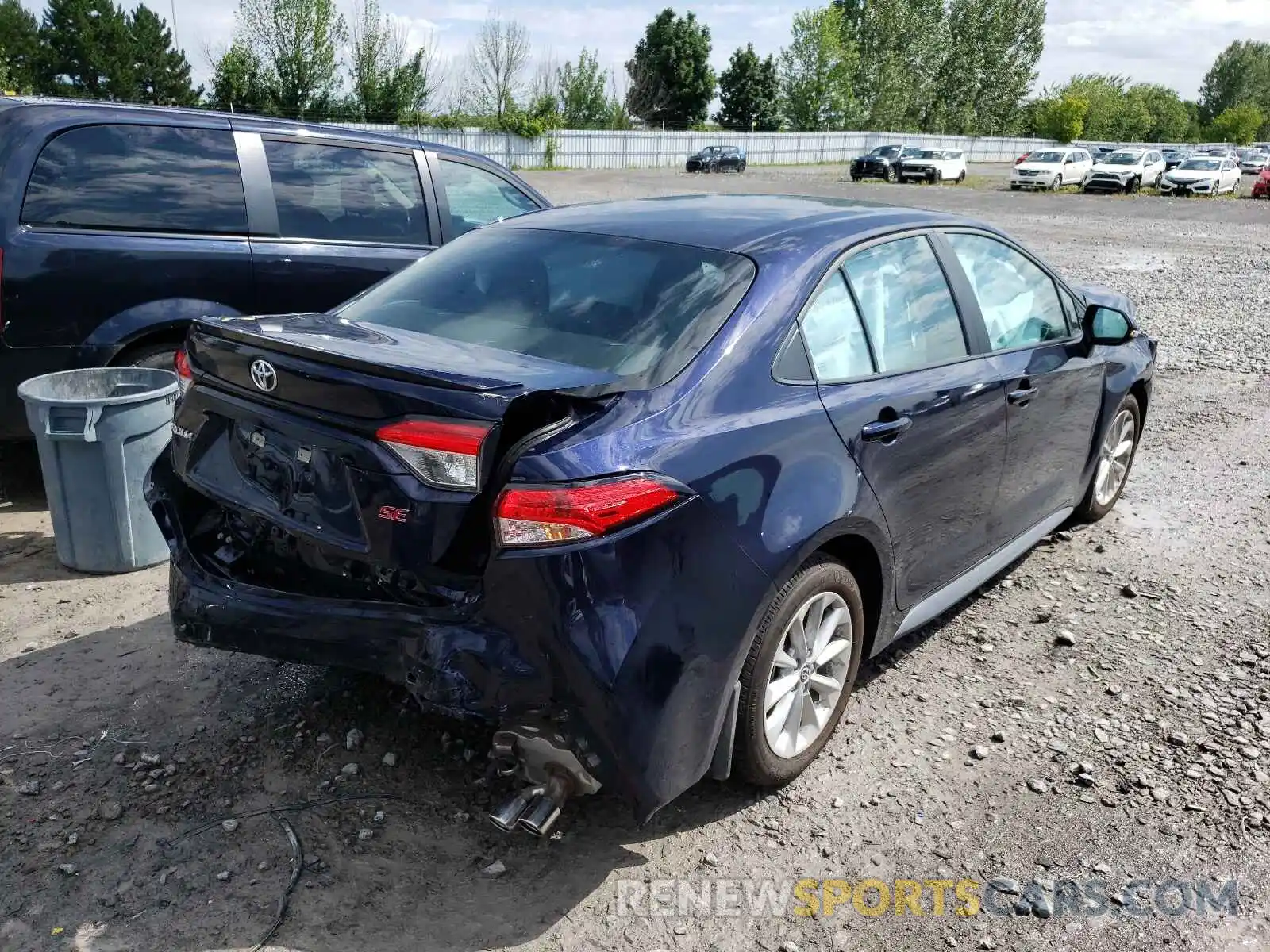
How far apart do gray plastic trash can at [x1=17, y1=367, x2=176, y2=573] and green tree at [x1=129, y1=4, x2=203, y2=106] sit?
2711 inches

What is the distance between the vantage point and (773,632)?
9.30 ft

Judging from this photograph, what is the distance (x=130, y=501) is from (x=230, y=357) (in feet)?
6.33

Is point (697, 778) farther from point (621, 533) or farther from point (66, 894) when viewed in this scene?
point (66, 894)

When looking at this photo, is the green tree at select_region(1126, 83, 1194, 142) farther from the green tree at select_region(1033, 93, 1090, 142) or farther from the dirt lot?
the dirt lot

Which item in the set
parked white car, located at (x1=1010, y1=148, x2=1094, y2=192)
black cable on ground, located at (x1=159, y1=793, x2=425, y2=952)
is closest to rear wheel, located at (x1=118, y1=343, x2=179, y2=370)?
black cable on ground, located at (x1=159, y1=793, x2=425, y2=952)

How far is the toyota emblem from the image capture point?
280 centimetres

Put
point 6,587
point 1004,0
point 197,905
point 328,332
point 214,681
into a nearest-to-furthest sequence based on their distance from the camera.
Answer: point 197,905, point 328,332, point 214,681, point 6,587, point 1004,0

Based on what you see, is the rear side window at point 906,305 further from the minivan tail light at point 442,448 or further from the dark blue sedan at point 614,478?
the minivan tail light at point 442,448

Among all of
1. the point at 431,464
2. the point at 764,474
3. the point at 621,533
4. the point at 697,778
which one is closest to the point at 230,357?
the point at 431,464

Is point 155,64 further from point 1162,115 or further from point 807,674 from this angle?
point 1162,115

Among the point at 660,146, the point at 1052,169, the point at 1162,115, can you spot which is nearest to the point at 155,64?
the point at 660,146

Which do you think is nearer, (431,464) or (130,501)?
(431,464)

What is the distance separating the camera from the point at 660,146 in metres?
57.9

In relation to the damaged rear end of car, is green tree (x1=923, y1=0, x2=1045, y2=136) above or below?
above
